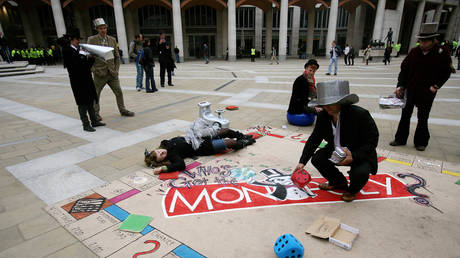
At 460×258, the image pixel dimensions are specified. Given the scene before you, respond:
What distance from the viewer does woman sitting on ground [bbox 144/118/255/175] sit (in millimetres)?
3715

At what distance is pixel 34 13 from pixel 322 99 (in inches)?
1681

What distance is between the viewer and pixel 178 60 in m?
27.5

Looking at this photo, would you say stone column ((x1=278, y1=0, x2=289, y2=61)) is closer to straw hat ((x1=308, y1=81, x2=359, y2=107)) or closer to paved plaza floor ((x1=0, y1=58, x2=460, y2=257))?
paved plaza floor ((x1=0, y1=58, x2=460, y2=257))

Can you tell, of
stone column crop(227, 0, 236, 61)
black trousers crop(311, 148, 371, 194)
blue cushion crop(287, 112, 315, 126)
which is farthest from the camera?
stone column crop(227, 0, 236, 61)

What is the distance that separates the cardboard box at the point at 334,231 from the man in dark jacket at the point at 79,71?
4.99 m

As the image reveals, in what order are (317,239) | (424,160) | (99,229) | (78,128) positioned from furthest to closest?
(78,128), (424,160), (99,229), (317,239)

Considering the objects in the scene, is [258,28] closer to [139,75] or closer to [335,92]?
[139,75]

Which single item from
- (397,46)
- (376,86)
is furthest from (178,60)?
(397,46)

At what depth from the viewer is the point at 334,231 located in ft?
7.69

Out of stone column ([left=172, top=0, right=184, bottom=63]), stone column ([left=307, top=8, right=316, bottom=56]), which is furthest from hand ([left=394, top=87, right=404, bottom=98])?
stone column ([left=307, top=8, right=316, bottom=56])

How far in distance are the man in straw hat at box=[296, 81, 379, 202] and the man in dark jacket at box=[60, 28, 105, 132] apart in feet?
15.5

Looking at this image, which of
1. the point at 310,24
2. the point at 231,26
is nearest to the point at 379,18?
the point at 310,24

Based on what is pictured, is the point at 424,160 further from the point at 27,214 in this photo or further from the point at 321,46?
the point at 321,46

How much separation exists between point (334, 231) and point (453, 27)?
4999cm
